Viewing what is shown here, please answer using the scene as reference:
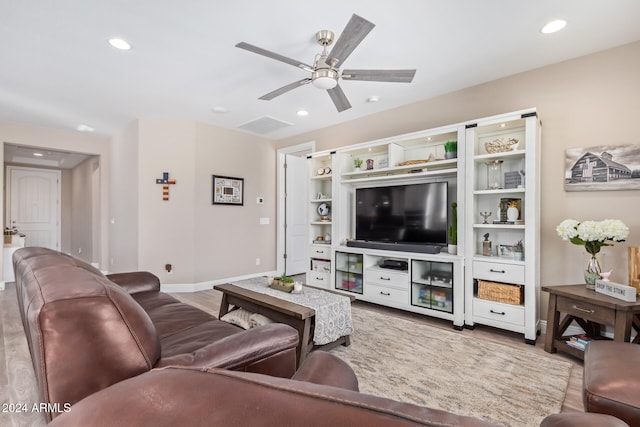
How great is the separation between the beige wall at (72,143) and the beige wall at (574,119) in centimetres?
607

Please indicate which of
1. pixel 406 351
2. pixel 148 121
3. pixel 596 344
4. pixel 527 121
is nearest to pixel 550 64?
pixel 527 121

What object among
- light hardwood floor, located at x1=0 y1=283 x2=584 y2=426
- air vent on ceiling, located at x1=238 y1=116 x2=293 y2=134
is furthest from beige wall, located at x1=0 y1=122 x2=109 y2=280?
air vent on ceiling, located at x1=238 y1=116 x2=293 y2=134

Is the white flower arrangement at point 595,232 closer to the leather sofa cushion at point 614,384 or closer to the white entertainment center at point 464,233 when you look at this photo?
the white entertainment center at point 464,233

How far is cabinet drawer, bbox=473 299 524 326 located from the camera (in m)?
2.85

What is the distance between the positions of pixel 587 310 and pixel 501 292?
65 cm

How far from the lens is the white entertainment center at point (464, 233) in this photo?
9.36ft

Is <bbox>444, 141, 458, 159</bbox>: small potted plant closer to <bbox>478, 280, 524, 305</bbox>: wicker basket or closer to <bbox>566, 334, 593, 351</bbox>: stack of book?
<bbox>478, 280, 524, 305</bbox>: wicker basket

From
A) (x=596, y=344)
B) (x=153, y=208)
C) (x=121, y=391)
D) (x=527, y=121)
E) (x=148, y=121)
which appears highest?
(x=148, y=121)

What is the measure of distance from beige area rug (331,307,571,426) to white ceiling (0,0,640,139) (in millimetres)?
2588

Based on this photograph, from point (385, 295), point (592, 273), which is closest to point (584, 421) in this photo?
point (592, 273)

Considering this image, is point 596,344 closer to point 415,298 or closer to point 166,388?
point 415,298

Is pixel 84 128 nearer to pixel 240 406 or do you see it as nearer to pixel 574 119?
pixel 240 406

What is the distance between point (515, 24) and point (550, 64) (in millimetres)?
964

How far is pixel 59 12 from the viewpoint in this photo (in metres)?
2.24
